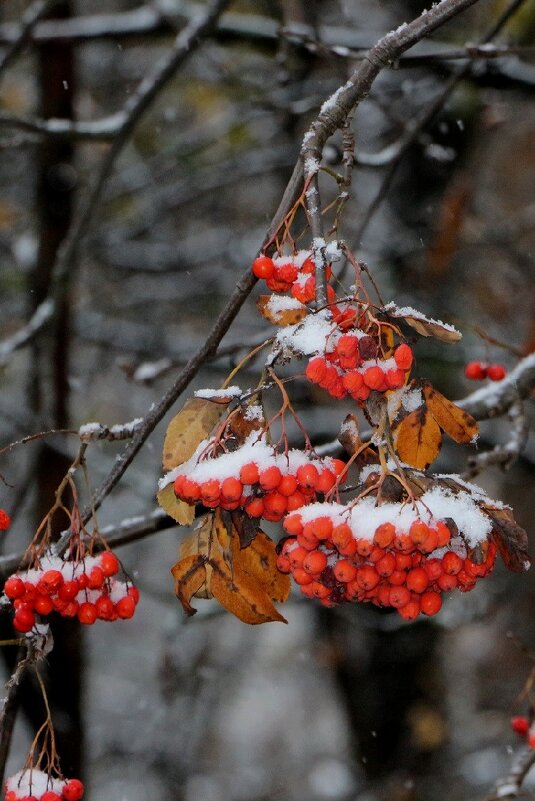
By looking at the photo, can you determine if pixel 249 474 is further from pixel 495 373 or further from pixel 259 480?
pixel 495 373

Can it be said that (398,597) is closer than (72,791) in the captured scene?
Yes

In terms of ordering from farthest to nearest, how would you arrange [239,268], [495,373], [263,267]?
[239,268], [495,373], [263,267]

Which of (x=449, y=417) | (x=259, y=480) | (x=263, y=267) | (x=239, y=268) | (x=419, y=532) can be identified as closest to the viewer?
(x=419, y=532)

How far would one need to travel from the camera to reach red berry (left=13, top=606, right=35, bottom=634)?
1614mm

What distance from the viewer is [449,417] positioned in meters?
1.55

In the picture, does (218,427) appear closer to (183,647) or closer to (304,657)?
(183,647)

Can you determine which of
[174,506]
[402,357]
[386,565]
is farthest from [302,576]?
[402,357]

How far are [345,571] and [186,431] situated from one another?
0.36 meters

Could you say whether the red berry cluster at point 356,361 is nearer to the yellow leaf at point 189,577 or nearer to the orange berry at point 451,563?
the orange berry at point 451,563

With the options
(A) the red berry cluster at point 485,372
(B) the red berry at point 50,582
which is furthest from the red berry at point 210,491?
(A) the red berry cluster at point 485,372

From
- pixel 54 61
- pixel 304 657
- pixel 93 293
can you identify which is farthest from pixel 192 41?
pixel 304 657

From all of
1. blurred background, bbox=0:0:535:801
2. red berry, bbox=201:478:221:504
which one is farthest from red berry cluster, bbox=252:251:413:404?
blurred background, bbox=0:0:535:801

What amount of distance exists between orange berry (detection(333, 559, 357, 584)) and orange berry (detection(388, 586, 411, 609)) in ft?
0.26

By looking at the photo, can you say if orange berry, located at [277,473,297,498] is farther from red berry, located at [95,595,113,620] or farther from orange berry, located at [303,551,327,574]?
red berry, located at [95,595,113,620]
